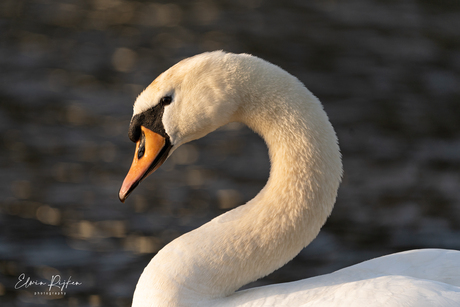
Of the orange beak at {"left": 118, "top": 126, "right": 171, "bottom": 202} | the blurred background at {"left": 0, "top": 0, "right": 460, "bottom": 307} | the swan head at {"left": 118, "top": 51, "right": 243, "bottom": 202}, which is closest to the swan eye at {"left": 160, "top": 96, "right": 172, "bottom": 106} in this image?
the swan head at {"left": 118, "top": 51, "right": 243, "bottom": 202}

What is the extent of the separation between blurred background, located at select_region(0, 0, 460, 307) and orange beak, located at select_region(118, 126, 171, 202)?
164 centimetres

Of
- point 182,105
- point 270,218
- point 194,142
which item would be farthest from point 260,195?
point 194,142

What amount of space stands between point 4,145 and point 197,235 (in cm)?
388

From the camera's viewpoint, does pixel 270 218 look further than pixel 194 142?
No

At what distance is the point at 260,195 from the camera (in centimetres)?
261

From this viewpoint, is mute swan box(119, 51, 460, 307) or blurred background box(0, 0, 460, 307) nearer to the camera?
mute swan box(119, 51, 460, 307)

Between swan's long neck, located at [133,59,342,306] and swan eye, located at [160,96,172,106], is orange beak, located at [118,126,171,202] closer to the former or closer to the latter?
swan eye, located at [160,96,172,106]

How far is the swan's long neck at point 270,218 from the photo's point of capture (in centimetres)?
246

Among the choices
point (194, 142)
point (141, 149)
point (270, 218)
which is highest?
point (141, 149)

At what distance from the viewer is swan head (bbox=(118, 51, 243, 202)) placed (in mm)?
2475

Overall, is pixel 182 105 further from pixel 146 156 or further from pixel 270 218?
pixel 270 218

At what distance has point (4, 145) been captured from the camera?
5844 millimetres

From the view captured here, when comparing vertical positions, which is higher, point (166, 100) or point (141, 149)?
point (166, 100)

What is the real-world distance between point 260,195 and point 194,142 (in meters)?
3.61
